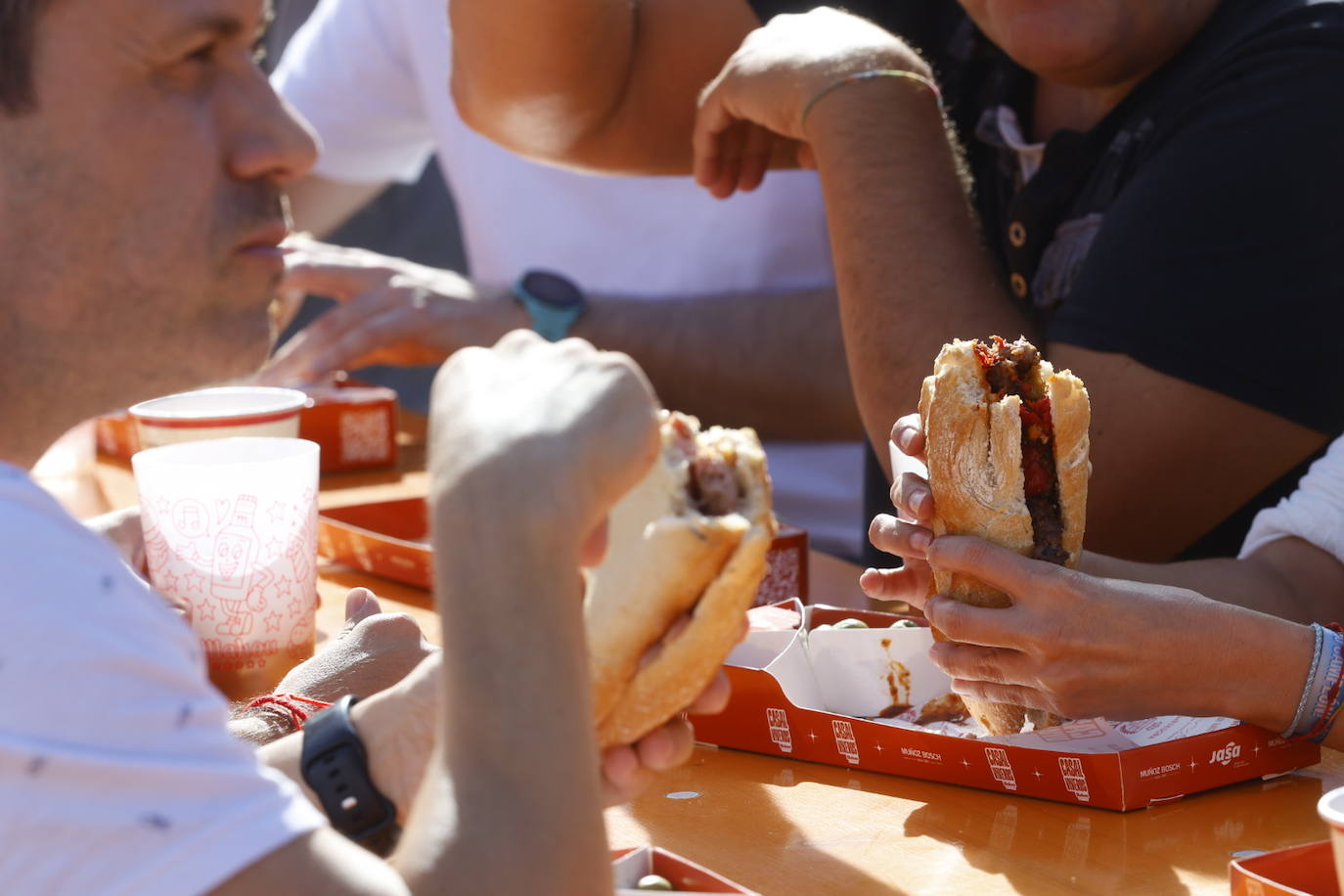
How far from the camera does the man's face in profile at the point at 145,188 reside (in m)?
0.94

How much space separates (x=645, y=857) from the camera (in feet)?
3.14

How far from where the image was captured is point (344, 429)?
2609 millimetres

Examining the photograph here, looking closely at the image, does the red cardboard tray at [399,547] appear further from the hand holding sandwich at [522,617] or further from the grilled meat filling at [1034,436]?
the hand holding sandwich at [522,617]

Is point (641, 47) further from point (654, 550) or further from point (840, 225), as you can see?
point (654, 550)

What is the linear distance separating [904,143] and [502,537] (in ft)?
5.02

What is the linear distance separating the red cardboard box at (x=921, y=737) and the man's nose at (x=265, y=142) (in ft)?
1.99

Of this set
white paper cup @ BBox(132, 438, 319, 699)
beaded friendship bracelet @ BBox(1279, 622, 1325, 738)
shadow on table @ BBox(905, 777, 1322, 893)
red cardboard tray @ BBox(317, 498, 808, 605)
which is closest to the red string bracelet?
white paper cup @ BBox(132, 438, 319, 699)

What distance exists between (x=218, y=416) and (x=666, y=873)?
1194mm

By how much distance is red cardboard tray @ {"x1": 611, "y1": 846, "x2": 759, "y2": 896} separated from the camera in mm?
917

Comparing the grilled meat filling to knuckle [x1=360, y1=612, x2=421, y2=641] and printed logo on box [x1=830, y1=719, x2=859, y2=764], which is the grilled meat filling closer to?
printed logo on box [x1=830, y1=719, x2=859, y2=764]

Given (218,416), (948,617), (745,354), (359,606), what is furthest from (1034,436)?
(745,354)

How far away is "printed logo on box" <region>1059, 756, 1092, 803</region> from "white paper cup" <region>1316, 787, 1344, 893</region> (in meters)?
0.29

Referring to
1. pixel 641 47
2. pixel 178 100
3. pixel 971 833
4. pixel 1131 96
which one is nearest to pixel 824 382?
pixel 641 47

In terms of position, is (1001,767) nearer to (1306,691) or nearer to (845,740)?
(845,740)
